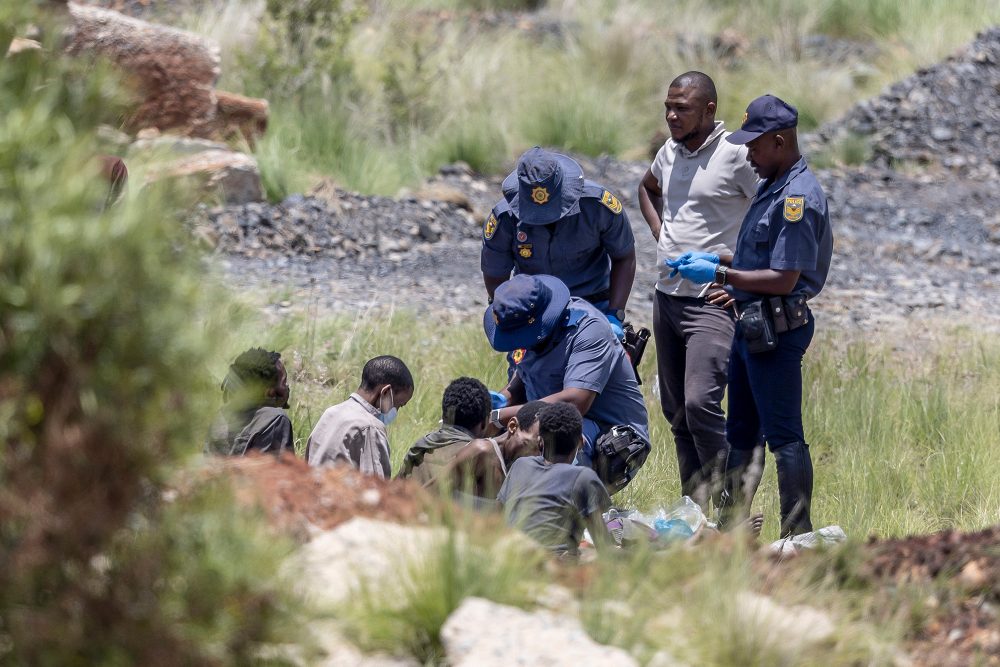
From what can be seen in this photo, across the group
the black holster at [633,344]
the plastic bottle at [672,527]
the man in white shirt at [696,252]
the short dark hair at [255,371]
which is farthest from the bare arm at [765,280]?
the short dark hair at [255,371]

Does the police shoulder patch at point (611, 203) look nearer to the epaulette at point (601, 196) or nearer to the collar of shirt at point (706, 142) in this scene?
the epaulette at point (601, 196)

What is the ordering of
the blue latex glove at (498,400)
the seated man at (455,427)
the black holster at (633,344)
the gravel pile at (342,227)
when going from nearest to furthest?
1. the seated man at (455,427)
2. the blue latex glove at (498,400)
3. the black holster at (633,344)
4. the gravel pile at (342,227)

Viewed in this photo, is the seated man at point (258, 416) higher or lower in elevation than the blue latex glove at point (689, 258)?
lower

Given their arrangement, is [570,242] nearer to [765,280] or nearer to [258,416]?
[765,280]

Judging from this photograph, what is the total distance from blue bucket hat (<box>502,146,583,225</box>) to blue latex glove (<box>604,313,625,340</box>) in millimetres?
504

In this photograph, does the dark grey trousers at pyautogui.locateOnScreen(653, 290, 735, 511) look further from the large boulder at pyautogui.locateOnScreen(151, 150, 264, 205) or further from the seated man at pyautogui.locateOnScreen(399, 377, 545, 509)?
the large boulder at pyautogui.locateOnScreen(151, 150, 264, 205)

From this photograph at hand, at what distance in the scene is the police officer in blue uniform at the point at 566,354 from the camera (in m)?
5.38

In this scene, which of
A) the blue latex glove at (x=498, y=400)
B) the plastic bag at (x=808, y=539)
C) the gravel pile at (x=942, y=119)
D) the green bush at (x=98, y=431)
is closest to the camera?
the green bush at (x=98, y=431)

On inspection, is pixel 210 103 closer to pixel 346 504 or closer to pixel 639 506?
pixel 639 506

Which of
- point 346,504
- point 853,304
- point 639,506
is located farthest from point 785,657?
point 853,304

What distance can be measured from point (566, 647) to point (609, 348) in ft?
7.88

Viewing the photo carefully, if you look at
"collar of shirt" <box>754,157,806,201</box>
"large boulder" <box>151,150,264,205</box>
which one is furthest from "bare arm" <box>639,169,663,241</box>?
"large boulder" <box>151,150,264,205</box>

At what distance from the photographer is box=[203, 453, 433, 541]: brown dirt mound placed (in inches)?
142

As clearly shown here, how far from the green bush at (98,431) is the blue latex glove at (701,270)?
122 inches
